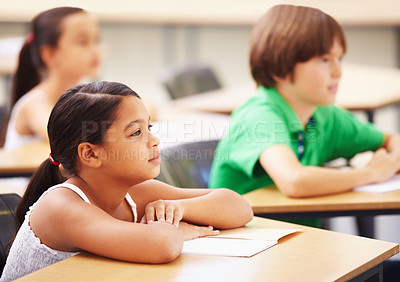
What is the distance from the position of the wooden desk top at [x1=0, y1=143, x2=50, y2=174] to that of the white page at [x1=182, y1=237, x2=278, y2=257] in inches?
44.4

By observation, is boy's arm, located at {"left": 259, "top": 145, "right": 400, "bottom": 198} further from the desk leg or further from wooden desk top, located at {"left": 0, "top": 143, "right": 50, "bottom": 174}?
wooden desk top, located at {"left": 0, "top": 143, "right": 50, "bottom": 174}

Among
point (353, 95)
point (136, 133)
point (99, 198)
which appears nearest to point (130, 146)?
point (136, 133)

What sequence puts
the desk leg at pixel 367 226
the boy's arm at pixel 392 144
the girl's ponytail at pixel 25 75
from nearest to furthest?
the boy's arm at pixel 392 144 < the desk leg at pixel 367 226 < the girl's ponytail at pixel 25 75

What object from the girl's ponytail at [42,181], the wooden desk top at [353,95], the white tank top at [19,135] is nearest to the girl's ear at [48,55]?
the white tank top at [19,135]

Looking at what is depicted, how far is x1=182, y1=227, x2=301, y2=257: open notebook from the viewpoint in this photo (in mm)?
1245

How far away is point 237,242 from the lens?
1317 mm

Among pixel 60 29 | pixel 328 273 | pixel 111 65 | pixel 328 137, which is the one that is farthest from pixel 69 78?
pixel 111 65

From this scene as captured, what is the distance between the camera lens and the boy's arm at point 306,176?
5.96 ft

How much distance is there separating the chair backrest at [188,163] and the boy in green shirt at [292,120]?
43mm

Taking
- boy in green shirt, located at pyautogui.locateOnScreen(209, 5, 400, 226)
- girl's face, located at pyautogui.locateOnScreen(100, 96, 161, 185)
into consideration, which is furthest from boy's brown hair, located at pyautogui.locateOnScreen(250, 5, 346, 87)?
girl's face, located at pyautogui.locateOnScreen(100, 96, 161, 185)

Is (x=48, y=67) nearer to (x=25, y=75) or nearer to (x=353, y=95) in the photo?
(x=25, y=75)

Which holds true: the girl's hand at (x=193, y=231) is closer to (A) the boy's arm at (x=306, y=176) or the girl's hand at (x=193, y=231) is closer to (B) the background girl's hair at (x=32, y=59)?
(A) the boy's arm at (x=306, y=176)

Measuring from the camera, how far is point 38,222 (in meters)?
1.26

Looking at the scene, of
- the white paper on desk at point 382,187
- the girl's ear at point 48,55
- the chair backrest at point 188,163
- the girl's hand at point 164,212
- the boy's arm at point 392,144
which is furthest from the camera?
the girl's ear at point 48,55
